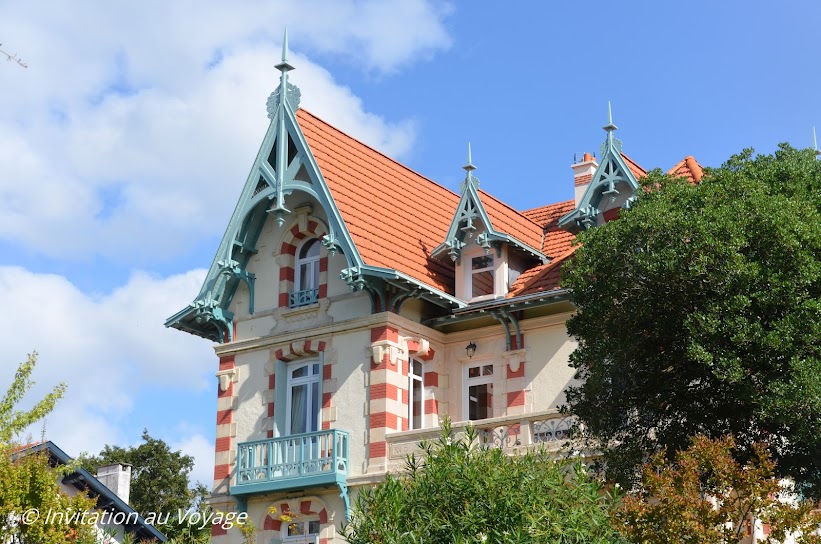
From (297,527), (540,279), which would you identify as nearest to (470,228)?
(540,279)

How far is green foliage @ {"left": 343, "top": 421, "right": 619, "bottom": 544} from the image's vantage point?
13.6 m

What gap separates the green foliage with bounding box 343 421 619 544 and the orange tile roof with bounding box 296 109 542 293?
28.7ft

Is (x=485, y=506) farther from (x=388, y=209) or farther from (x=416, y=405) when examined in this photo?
(x=388, y=209)

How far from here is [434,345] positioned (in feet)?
77.9

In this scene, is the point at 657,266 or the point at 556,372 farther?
the point at 556,372

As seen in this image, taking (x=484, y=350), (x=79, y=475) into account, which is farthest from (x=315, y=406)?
(x=79, y=475)

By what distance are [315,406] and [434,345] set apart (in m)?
2.55

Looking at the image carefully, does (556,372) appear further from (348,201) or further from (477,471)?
(477,471)

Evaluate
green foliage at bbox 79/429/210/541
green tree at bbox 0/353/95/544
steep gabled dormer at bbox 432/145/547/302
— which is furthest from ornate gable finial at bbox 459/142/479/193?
green foliage at bbox 79/429/210/541

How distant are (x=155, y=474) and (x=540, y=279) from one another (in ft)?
92.3

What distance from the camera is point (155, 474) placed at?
156 feet

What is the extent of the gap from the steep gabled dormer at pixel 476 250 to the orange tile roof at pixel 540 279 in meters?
0.18

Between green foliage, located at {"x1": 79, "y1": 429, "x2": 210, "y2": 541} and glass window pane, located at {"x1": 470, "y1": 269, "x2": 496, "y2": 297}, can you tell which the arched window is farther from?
green foliage, located at {"x1": 79, "y1": 429, "x2": 210, "y2": 541}

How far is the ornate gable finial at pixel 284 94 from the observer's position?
24.7 metres
